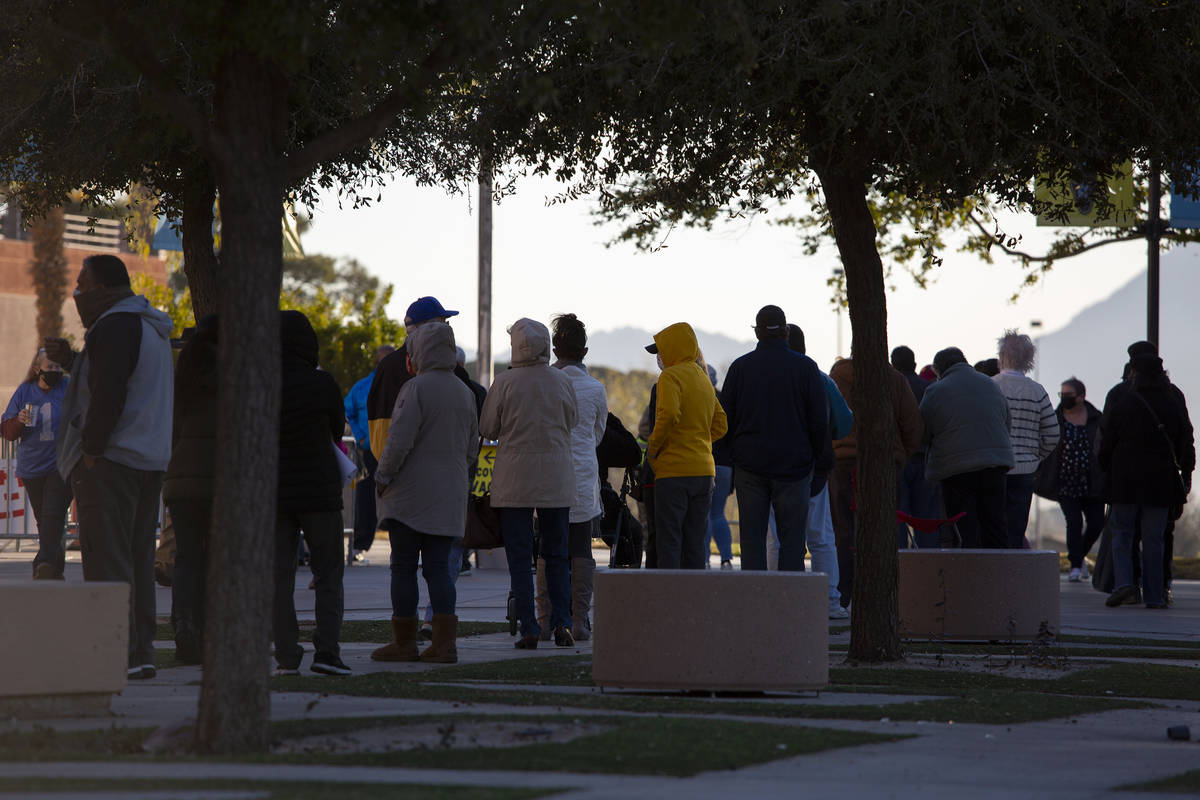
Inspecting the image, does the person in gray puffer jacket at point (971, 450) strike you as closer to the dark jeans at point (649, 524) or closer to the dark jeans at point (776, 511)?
the dark jeans at point (776, 511)

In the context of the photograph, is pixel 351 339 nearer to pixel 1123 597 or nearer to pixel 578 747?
pixel 1123 597

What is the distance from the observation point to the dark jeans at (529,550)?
10.4 m

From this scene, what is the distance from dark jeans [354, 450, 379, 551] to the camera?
17469mm

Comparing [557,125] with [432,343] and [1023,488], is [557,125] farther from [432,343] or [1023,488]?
[1023,488]

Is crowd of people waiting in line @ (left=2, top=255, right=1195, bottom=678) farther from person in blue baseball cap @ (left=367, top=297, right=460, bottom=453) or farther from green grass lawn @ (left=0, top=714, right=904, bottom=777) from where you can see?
green grass lawn @ (left=0, top=714, right=904, bottom=777)

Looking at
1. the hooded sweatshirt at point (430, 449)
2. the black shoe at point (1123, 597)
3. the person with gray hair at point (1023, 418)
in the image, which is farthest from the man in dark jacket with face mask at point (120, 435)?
the black shoe at point (1123, 597)

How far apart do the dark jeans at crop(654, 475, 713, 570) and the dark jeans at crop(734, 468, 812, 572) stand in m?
0.26

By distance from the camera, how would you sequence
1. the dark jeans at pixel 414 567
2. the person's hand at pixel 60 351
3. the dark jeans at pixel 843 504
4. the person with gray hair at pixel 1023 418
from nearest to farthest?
the dark jeans at pixel 414 567
the dark jeans at pixel 843 504
the person's hand at pixel 60 351
the person with gray hair at pixel 1023 418

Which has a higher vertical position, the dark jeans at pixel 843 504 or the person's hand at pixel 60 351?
the person's hand at pixel 60 351

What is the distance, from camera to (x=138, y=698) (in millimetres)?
7566

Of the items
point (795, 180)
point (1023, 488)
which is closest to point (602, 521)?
point (795, 180)

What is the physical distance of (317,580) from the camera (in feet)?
28.8

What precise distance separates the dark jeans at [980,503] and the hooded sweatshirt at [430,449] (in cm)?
456

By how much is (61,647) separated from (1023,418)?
30.9ft
